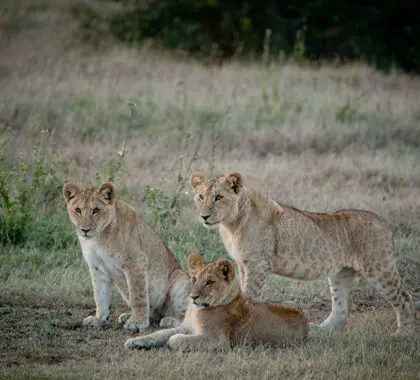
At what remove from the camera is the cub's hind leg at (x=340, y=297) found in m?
6.94

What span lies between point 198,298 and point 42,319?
4.65 feet

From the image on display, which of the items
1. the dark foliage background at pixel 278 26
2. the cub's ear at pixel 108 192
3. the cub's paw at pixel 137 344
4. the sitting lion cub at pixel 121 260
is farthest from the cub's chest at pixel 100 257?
the dark foliage background at pixel 278 26

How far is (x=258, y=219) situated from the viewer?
6770mm

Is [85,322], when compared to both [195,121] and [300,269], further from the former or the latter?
[195,121]

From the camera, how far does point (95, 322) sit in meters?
6.48

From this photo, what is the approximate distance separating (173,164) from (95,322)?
4979mm

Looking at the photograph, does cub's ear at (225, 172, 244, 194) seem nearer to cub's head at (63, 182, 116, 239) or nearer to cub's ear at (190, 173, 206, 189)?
cub's ear at (190, 173, 206, 189)

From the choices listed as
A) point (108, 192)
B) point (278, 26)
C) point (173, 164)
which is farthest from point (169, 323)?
point (278, 26)

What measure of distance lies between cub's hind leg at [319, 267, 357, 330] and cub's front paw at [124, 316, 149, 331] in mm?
1439

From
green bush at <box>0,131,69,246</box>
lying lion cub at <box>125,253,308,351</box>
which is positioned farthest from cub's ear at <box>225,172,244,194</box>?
green bush at <box>0,131,69,246</box>

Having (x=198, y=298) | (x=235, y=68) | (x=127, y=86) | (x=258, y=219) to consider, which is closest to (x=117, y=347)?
(x=198, y=298)

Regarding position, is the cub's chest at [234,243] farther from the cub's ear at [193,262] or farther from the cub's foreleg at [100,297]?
the cub's foreleg at [100,297]

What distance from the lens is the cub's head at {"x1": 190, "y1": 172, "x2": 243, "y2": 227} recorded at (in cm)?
655

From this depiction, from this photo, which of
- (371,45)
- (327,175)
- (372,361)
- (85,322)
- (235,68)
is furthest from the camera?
(371,45)
